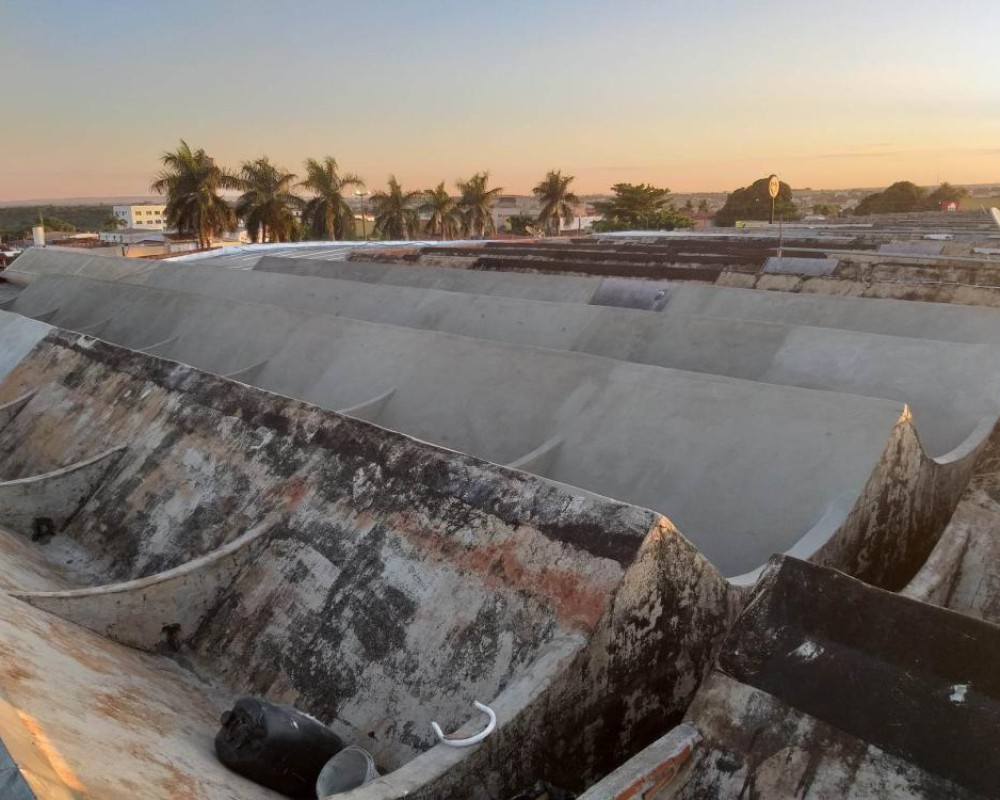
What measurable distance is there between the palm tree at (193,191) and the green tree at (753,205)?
129 feet

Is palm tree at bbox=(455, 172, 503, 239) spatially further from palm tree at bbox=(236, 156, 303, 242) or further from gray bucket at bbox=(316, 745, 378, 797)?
gray bucket at bbox=(316, 745, 378, 797)

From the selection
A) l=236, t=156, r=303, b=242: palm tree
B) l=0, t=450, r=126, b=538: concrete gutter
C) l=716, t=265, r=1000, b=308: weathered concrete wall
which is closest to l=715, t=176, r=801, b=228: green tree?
l=236, t=156, r=303, b=242: palm tree

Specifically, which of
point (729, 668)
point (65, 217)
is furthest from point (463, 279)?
point (65, 217)

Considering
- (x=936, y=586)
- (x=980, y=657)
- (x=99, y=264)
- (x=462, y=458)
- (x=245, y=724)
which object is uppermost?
(x=99, y=264)

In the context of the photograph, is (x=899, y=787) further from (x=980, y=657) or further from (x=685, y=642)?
(x=685, y=642)

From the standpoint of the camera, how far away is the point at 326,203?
36.8 meters

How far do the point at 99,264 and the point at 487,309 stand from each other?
1308 cm

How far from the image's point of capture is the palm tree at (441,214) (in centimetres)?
4250

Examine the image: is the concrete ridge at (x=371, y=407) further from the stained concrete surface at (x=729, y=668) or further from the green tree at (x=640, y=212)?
the green tree at (x=640, y=212)

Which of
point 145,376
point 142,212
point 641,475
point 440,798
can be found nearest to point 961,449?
point 641,475

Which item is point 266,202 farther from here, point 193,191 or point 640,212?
point 640,212

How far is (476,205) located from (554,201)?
216 inches

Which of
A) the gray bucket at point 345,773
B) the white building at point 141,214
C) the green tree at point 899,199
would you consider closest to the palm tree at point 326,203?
the gray bucket at point 345,773

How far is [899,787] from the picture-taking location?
331 cm
